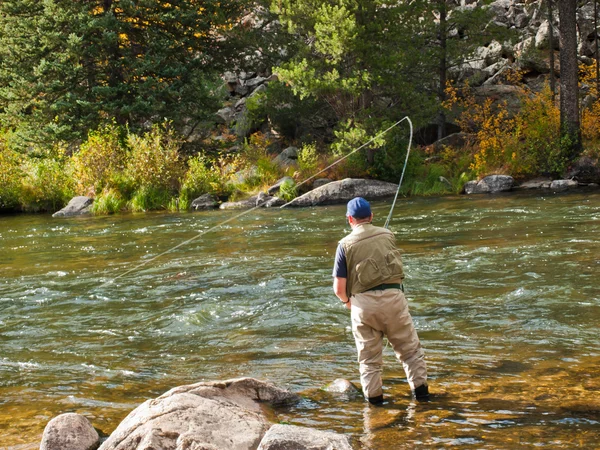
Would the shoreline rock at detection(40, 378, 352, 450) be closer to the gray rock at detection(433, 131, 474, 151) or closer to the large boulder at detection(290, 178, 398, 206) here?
the large boulder at detection(290, 178, 398, 206)

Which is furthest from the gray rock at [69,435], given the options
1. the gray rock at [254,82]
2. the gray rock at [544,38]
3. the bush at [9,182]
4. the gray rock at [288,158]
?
the gray rock at [254,82]

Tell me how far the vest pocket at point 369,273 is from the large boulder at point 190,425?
1.33m

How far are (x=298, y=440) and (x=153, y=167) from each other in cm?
2074

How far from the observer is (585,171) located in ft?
73.1

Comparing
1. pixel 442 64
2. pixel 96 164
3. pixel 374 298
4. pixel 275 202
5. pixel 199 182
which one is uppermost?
pixel 442 64

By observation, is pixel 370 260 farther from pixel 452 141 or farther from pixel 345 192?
pixel 452 141

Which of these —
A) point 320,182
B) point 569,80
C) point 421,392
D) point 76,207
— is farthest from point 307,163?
point 421,392

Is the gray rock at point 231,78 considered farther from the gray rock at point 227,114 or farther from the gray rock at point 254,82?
the gray rock at point 227,114

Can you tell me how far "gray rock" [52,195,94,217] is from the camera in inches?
914

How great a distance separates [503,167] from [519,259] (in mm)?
12799

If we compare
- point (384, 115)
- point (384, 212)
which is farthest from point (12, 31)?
point (384, 212)

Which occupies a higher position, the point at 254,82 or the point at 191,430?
the point at 254,82

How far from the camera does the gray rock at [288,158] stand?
2593 cm

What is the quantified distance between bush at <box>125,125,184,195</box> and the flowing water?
8.29 metres
